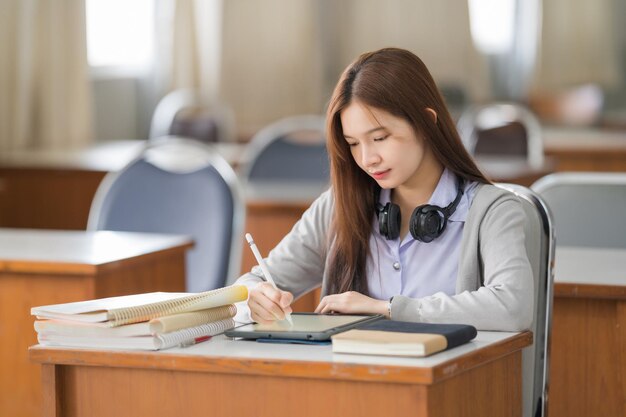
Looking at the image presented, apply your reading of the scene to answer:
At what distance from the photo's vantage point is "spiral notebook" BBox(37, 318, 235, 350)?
1.76m

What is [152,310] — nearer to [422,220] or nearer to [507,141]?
[422,220]

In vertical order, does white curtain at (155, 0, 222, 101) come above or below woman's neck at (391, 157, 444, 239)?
A: above

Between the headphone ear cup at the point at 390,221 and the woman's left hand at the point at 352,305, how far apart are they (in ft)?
0.70

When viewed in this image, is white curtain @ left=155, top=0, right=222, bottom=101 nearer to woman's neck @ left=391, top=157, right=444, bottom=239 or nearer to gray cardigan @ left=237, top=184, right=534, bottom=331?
gray cardigan @ left=237, top=184, right=534, bottom=331

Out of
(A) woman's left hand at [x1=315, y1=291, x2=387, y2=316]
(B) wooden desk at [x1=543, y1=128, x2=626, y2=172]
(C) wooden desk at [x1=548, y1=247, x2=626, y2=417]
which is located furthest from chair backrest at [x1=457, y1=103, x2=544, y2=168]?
(A) woman's left hand at [x1=315, y1=291, x2=387, y2=316]

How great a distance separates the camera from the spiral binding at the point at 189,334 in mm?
1757

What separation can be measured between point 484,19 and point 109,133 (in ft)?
9.56

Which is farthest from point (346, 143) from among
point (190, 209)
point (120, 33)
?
point (120, 33)

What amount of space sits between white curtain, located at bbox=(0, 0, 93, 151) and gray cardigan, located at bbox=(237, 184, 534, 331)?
4.30 m

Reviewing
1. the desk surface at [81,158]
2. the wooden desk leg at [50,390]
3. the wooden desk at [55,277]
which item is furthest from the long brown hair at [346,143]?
the desk surface at [81,158]

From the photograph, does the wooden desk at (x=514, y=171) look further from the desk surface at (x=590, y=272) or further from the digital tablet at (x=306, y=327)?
the digital tablet at (x=306, y=327)

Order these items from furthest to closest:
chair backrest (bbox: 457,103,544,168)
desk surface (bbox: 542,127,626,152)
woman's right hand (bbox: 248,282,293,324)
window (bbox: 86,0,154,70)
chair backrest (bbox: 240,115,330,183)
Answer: window (bbox: 86,0,154,70) < desk surface (bbox: 542,127,626,152) < chair backrest (bbox: 457,103,544,168) < chair backrest (bbox: 240,115,330,183) < woman's right hand (bbox: 248,282,293,324)

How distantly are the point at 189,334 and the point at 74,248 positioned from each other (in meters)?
1.25

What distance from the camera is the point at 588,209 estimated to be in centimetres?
302
